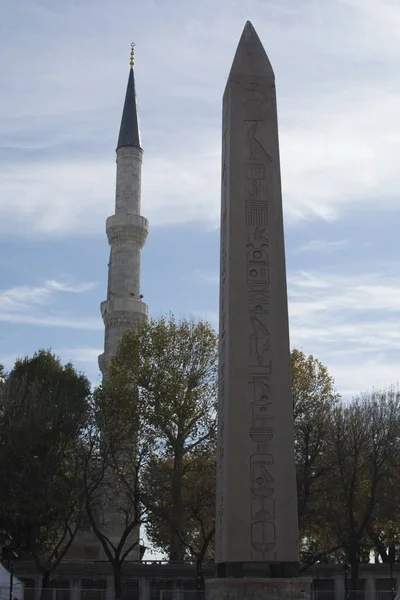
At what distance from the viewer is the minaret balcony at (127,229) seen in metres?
49.4

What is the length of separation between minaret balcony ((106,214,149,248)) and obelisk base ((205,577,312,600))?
128 ft

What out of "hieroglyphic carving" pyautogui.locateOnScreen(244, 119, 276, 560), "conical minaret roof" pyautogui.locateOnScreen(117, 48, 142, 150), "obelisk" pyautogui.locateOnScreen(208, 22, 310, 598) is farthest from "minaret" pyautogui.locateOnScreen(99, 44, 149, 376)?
"hieroglyphic carving" pyautogui.locateOnScreen(244, 119, 276, 560)

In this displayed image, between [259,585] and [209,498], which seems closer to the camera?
[259,585]

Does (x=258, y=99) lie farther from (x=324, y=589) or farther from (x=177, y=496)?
(x=324, y=589)

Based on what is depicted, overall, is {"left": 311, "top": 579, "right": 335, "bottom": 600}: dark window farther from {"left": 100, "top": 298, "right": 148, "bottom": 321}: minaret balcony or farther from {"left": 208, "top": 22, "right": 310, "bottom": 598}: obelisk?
{"left": 208, "top": 22, "right": 310, "bottom": 598}: obelisk

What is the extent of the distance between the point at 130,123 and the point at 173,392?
84.7 feet

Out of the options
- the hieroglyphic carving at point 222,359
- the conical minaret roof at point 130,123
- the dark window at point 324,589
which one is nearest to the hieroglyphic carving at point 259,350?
the hieroglyphic carving at point 222,359

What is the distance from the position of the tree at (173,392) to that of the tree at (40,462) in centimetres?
233

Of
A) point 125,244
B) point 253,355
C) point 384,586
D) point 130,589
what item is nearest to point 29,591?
point 130,589

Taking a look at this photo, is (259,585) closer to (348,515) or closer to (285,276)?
(285,276)

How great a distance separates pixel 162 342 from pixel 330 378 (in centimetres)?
619

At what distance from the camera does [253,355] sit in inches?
467

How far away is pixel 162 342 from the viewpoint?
32.6 m

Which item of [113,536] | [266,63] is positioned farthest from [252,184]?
[113,536]
